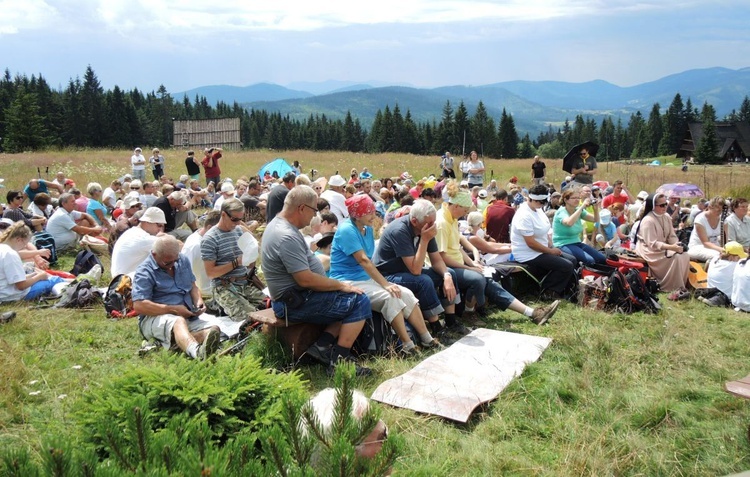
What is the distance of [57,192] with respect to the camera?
43.1 ft

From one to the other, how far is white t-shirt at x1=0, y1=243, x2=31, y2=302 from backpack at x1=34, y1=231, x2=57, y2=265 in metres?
2.33

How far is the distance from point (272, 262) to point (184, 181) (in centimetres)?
1228

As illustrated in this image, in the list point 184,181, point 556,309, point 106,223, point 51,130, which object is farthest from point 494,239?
point 51,130

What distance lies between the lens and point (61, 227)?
372 inches

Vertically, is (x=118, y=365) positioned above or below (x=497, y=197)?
below

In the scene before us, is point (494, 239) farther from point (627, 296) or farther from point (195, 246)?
point (195, 246)

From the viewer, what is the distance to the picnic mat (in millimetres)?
3955

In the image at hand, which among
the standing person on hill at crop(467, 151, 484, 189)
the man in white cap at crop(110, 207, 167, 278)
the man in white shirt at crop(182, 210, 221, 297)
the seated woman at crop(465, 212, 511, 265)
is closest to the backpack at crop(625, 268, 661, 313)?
the seated woman at crop(465, 212, 511, 265)

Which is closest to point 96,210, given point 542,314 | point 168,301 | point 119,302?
point 119,302

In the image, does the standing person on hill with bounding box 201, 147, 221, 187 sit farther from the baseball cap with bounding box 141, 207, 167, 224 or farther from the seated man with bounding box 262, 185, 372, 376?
the seated man with bounding box 262, 185, 372, 376

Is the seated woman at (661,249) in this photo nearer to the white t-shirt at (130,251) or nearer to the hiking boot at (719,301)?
the hiking boot at (719,301)

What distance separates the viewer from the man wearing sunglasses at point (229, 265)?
5812 millimetres

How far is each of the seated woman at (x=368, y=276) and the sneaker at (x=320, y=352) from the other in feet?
2.05

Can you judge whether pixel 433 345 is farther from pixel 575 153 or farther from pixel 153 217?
pixel 575 153
